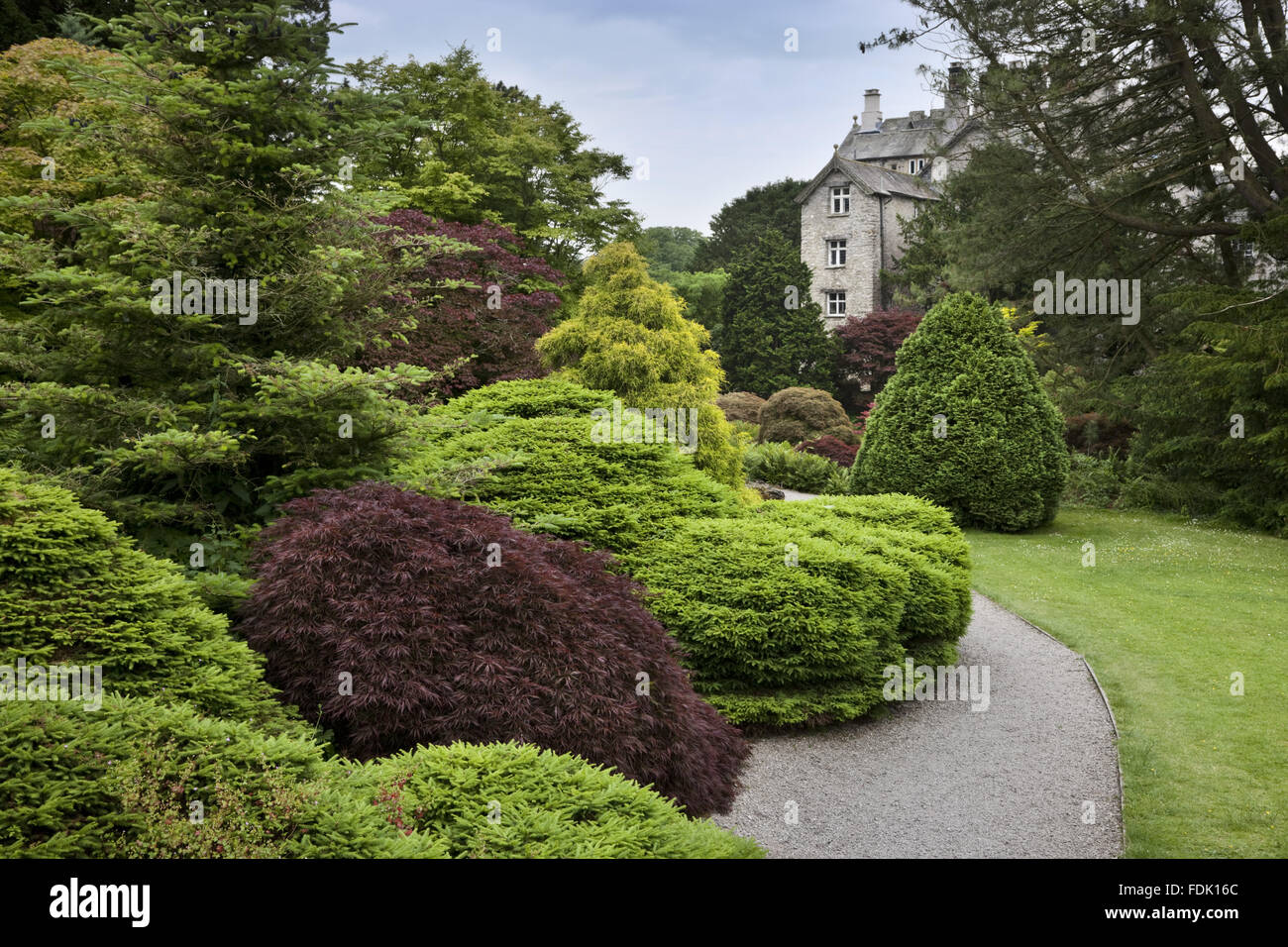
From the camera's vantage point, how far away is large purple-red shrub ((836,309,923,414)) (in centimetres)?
3297

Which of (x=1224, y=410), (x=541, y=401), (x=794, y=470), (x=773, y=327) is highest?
(x=773, y=327)

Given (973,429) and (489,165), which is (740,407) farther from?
(973,429)

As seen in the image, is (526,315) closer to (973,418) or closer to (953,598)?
(973,418)

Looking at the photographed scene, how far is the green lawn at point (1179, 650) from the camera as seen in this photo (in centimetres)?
519

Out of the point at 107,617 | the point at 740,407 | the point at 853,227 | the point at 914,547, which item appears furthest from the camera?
the point at 853,227

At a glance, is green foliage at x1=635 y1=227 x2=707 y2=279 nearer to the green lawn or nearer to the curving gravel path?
the green lawn

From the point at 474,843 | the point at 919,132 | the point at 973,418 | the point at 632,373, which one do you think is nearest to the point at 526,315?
the point at 632,373

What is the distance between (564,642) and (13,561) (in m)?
2.40

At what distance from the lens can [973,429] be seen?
1414 centimetres

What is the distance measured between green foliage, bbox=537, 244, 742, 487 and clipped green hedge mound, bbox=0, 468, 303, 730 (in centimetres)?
779

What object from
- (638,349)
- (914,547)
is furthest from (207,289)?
(638,349)

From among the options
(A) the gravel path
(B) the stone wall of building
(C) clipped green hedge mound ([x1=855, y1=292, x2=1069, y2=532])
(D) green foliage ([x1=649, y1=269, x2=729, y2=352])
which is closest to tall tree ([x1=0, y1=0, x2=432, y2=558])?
(A) the gravel path

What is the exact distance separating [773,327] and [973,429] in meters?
20.8

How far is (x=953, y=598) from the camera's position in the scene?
24.6ft
